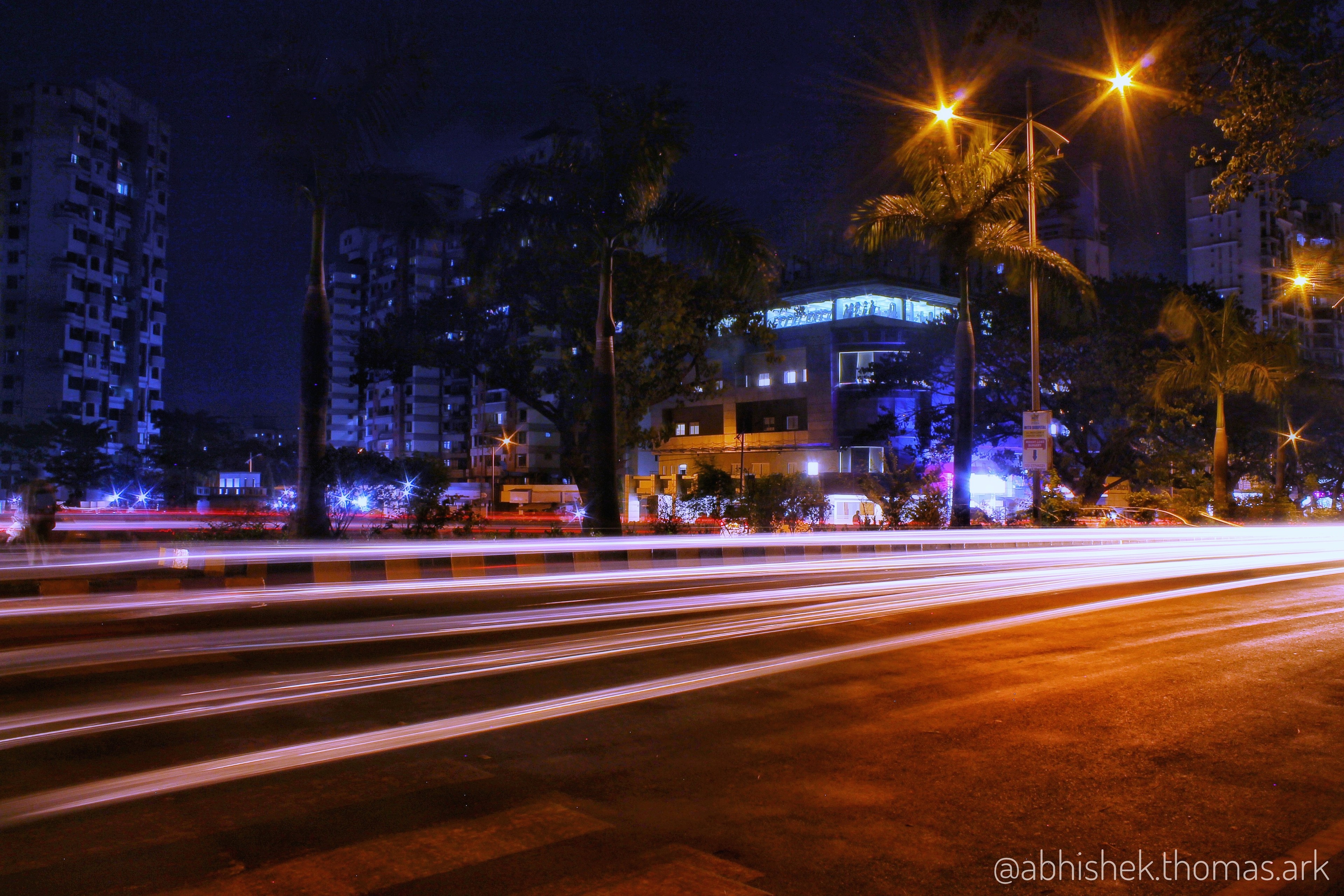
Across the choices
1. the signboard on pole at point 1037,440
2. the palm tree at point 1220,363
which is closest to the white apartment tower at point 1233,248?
the palm tree at point 1220,363

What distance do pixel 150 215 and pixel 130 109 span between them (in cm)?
943

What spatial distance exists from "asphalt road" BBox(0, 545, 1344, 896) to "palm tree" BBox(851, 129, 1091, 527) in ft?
46.8

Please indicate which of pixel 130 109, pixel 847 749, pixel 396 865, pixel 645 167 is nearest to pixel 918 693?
pixel 847 749

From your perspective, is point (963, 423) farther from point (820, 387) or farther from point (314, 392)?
point (820, 387)

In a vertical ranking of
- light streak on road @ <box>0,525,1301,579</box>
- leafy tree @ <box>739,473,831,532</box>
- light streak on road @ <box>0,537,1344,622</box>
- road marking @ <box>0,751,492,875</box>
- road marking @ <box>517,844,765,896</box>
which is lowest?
road marking @ <box>517,844,765,896</box>

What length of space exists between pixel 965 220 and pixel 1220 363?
17.2 meters

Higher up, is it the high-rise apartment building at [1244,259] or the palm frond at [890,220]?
the high-rise apartment building at [1244,259]

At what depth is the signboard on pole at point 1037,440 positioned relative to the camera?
2195 centimetres

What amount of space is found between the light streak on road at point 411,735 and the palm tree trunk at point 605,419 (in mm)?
12301

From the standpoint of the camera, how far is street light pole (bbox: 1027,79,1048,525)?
23.2 m

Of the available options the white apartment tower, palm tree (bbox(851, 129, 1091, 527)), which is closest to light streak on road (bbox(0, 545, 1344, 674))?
palm tree (bbox(851, 129, 1091, 527))

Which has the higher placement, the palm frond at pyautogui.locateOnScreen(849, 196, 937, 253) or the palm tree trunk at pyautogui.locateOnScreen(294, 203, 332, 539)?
the palm frond at pyautogui.locateOnScreen(849, 196, 937, 253)

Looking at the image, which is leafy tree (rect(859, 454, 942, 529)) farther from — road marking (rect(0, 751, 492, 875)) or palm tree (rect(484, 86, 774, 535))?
road marking (rect(0, 751, 492, 875))

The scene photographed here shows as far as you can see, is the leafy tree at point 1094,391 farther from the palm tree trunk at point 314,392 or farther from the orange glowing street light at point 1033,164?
the palm tree trunk at point 314,392
